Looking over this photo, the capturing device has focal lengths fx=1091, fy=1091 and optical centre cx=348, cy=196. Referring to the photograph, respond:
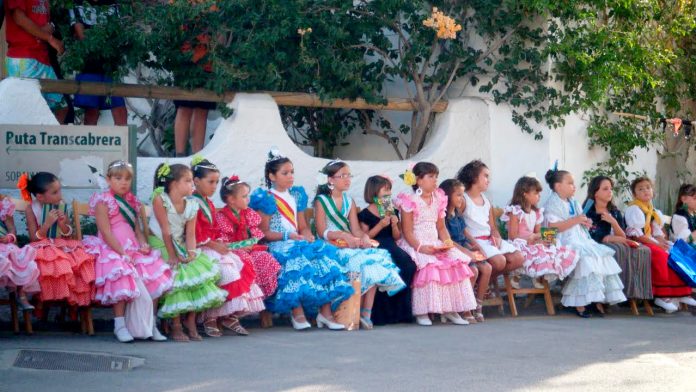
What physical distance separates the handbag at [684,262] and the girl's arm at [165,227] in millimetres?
5068

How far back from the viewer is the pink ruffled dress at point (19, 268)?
7938 millimetres

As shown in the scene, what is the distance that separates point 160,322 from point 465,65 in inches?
191

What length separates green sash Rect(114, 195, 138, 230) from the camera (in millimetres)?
8586

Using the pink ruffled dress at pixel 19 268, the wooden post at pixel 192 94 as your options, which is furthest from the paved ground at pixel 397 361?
the wooden post at pixel 192 94

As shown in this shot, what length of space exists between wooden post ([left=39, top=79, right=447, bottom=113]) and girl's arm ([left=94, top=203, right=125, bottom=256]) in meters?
2.15

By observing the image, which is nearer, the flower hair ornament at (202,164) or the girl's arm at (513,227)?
the flower hair ornament at (202,164)

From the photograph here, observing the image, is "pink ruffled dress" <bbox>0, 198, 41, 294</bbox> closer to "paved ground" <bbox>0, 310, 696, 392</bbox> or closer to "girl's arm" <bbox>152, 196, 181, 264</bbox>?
"paved ground" <bbox>0, 310, 696, 392</bbox>

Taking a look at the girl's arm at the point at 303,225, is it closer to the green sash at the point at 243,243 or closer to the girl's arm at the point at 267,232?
the girl's arm at the point at 267,232

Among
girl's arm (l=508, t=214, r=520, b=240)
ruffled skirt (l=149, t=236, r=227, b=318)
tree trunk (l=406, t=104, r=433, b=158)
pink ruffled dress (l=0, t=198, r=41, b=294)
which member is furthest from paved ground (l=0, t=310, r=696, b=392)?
tree trunk (l=406, t=104, r=433, b=158)

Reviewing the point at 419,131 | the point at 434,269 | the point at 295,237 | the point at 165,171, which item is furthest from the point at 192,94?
the point at 434,269

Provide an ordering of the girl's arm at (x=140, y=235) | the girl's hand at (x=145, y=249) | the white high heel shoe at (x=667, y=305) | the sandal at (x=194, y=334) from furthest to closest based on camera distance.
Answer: the white high heel shoe at (x=667, y=305)
the girl's arm at (x=140, y=235)
the girl's hand at (x=145, y=249)
the sandal at (x=194, y=334)

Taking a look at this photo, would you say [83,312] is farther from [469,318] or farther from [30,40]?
[30,40]

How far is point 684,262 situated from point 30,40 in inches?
271

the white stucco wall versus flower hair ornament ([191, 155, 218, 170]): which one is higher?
the white stucco wall
